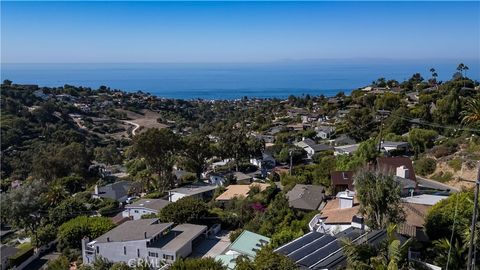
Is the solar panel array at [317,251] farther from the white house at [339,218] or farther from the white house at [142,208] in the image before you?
the white house at [142,208]

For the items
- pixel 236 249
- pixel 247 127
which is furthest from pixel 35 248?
pixel 247 127

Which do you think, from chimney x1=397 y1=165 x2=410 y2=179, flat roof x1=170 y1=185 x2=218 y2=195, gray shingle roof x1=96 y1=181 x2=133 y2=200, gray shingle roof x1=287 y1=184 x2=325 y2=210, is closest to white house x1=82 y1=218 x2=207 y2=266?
gray shingle roof x1=287 y1=184 x2=325 y2=210

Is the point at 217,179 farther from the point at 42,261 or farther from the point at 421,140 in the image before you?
the point at 421,140

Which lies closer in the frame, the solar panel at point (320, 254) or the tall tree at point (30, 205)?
the solar panel at point (320, 254)

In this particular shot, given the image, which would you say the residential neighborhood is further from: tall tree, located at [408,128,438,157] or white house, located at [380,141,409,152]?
white house, located at [380,141,409,152]

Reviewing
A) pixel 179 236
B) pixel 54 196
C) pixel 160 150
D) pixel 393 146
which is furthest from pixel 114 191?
pixel 393 146

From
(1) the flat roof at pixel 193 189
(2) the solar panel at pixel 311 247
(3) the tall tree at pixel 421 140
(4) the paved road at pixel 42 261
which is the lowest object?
(4) the paved road at pixel 42 261

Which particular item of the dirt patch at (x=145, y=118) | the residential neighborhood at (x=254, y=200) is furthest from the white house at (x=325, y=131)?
the dirt patch at (x=145, y=118)
